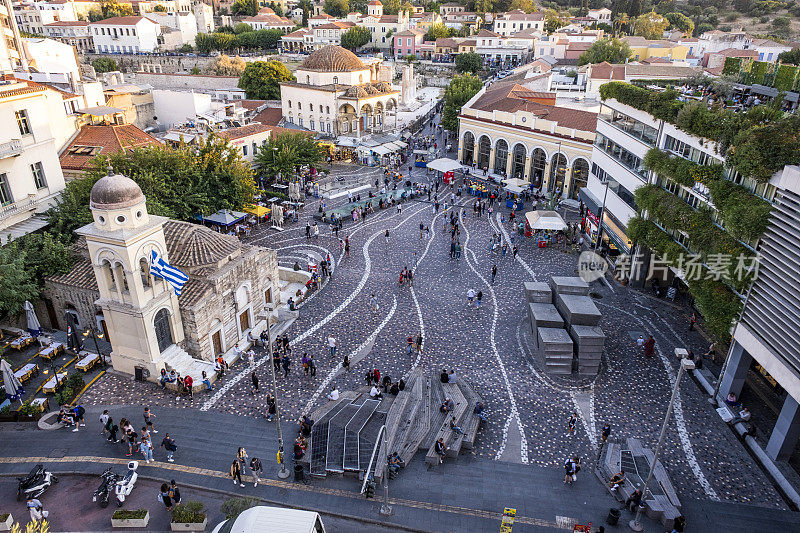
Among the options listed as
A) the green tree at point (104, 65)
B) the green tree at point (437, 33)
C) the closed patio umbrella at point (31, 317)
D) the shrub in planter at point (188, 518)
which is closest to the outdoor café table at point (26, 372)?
the closed patio umbrella at point (31, 317)

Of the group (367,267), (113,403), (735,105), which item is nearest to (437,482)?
(113,403)

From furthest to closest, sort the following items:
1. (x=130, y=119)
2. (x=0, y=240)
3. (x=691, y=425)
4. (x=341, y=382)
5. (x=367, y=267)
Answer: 1. (x=130, y=119)
2. (x=367, y=267)
3. (x=0, y=240)
4. (x=341, y=382)
5. (x=691, y=425)

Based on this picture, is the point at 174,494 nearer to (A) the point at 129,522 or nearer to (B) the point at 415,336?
(A) the point at 129,522

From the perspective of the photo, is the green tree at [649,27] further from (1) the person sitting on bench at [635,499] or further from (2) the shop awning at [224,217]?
(1) the person sitting on bench at [635,499]

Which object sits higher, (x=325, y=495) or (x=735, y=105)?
(x=735, y=105)

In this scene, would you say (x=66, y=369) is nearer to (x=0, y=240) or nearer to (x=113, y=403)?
(x=113, y=403)

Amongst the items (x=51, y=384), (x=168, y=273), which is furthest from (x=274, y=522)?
(x=51, y=384)

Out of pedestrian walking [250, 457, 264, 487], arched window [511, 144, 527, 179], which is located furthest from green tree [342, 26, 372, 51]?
pedestrian walking [250, 457, 264, 487]
